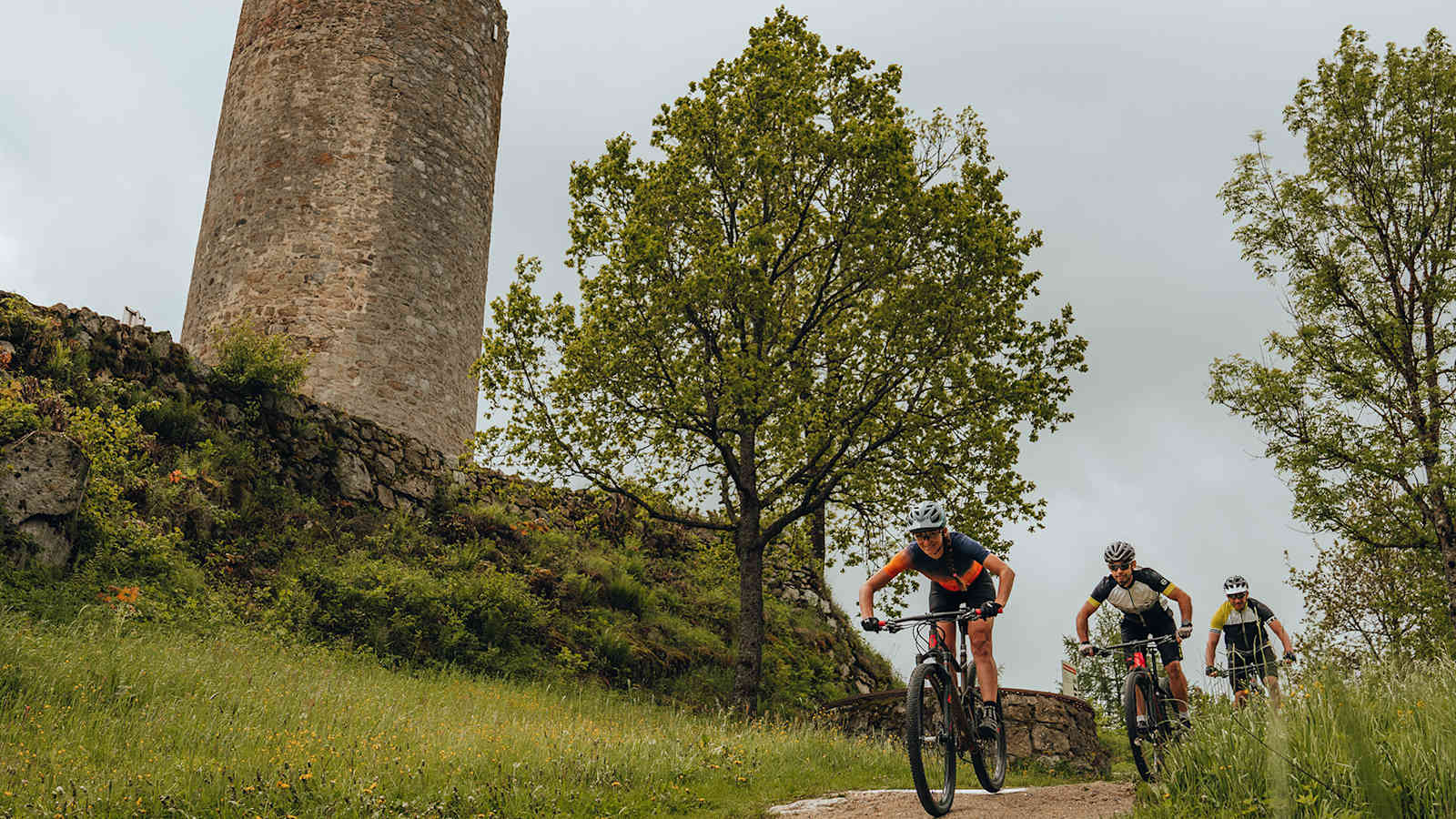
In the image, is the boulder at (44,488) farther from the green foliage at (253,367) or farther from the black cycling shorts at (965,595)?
the black cycling shorts at (965,595)

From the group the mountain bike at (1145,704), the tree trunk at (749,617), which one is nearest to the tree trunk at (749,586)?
the tree trunk at (749,617)

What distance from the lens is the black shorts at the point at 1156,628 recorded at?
9.11m

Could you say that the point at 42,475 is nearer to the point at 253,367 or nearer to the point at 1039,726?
the point at 253,367

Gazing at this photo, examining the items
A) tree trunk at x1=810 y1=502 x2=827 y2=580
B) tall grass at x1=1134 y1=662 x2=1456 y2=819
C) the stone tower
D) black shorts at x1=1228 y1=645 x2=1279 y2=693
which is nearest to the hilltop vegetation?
the stone tower

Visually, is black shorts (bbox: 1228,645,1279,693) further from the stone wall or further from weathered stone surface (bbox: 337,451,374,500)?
weathered stone surface (bbox: 337,451,374,500)

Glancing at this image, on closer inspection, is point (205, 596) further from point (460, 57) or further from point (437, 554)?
point (460, 57)

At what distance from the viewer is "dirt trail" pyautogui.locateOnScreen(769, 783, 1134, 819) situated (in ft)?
23.6

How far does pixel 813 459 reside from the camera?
643 inches

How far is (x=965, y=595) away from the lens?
26.5ft

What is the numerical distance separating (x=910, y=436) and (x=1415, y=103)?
13.4 meters

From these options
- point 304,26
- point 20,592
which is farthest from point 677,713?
point 304,26

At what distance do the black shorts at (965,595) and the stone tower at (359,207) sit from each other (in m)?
14.4

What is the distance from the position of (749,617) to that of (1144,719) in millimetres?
7827

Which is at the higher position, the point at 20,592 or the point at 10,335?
the point at 10,335
